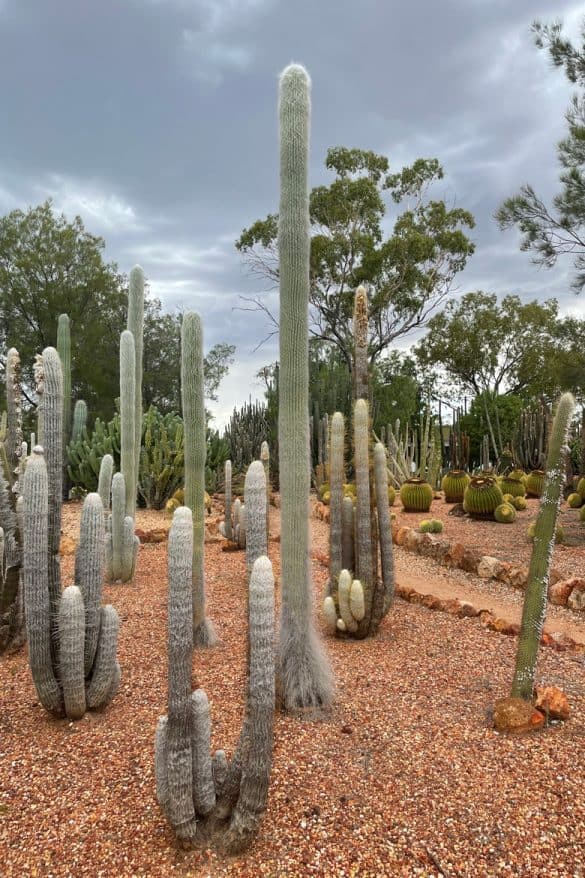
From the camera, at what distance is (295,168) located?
10.2 ft

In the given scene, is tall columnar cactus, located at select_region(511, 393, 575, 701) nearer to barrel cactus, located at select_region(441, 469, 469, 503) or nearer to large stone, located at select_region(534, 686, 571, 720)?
large stone, located at select_region(534, 686, 571, 720)

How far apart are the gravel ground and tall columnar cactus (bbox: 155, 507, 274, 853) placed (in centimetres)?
10

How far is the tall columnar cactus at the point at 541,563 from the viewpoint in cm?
290

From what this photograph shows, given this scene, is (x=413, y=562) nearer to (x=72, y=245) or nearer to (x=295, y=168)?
(x=295, y=168)

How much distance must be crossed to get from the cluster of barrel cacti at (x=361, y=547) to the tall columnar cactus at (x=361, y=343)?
94 millimetres

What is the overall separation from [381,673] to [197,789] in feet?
5.28

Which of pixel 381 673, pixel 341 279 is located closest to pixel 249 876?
pixel 381 673

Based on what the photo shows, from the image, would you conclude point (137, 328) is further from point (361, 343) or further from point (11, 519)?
point (361, 343)

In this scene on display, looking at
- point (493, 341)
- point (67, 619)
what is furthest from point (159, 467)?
point (493, 341)

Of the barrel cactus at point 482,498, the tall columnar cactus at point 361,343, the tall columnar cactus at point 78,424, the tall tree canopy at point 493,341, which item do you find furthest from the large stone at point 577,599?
the tall tree canopy at point 493,341

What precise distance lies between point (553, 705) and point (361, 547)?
4.58 feet

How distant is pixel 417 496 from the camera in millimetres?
9531

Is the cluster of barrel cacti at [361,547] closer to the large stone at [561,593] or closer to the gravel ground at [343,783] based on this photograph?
the gravel ground at [343,783]

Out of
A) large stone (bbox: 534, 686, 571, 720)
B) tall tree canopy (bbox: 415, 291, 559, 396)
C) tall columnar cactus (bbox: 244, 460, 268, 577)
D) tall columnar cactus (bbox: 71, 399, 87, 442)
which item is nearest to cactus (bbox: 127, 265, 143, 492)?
tall columnar cactus (bbox: 244, 460, 268, 577)
